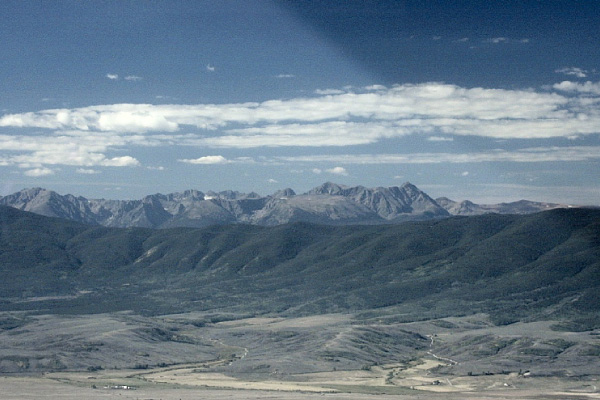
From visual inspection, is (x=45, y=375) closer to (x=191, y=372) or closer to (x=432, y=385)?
(x=191, y=372)

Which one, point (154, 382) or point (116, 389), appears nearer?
point (116, 389)

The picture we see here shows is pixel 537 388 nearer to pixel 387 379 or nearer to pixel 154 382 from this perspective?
pixel 387 379

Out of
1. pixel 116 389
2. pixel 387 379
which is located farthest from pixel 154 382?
pixel 387 379

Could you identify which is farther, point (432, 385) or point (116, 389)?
point (432, 385)

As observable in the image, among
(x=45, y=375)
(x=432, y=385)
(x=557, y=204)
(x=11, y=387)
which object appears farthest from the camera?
(x=45, y=375)

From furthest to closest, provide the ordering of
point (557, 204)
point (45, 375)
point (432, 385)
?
point (45, 375)
point (432, 385)
point (557, 204)

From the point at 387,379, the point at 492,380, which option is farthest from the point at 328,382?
the point at 492,380

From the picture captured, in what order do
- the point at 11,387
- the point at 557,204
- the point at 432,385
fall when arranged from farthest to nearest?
the point at 432,385
the point at 11,387
the point at 557,204

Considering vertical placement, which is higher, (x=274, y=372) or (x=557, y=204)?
(x=557, y=204)

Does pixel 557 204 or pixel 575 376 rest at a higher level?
pixel 557 204
